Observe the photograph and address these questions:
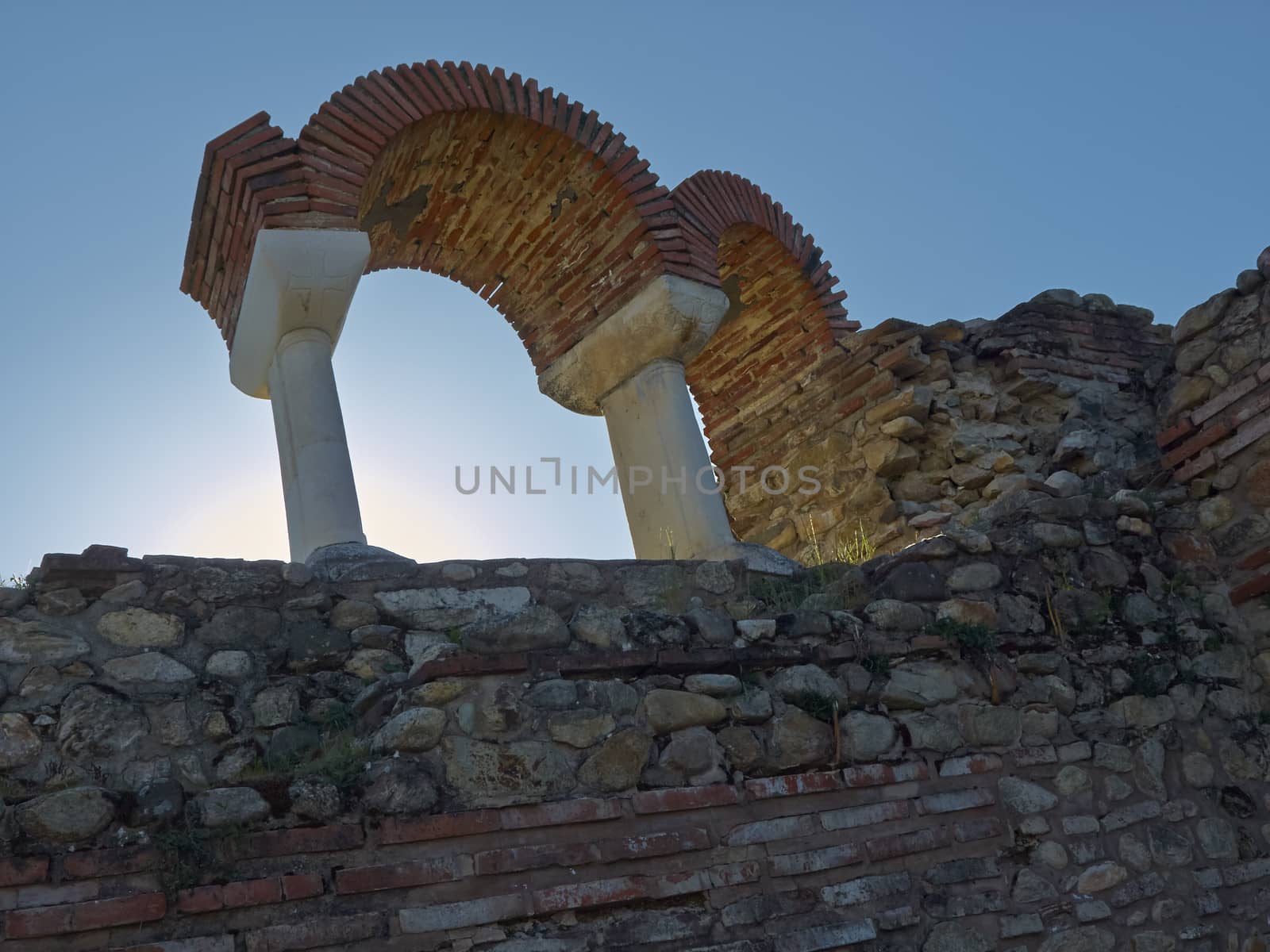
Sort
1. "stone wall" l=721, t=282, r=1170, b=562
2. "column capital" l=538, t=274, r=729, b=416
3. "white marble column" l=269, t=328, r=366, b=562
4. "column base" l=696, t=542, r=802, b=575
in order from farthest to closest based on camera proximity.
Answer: "stone wall" l=721, t=282, r=1170, b=562, "column capital" l=538, t=274, r=729, b=416, "white marble column" l=269, t=328, r=366, b=562, "column base" l=696, t=542, r=802, b=575

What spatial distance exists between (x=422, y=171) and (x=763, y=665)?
338cm

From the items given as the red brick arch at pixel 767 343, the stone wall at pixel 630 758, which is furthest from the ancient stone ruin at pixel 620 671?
the red brick arch at pixel 767 343

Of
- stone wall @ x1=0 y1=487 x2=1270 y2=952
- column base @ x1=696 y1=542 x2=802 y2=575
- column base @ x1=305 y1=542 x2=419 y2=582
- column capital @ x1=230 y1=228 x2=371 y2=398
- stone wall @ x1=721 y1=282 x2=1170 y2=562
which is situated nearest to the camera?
stone wall @ x1=0 y1=487 x2=1270 y2=952

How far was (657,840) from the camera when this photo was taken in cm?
322

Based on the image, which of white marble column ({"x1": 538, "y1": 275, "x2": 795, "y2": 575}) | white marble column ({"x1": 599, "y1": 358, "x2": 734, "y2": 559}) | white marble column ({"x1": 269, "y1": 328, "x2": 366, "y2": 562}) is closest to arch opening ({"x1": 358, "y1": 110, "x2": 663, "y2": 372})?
white marble column ({"x1": 538, "y1": 275, "x2": 795, "y2": 575})

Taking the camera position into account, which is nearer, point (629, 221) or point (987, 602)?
point (987, 602)

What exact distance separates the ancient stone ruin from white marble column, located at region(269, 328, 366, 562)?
0.02m

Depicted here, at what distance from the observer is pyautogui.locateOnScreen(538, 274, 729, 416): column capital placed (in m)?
5.96

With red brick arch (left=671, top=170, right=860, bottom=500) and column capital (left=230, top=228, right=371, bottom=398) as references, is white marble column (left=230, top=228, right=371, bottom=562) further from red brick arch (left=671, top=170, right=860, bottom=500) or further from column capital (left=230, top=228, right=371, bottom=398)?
red brick arch (left=671, top=170, right=860, bottom=500)

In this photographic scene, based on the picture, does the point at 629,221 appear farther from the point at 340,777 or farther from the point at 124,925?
the point at 124,925

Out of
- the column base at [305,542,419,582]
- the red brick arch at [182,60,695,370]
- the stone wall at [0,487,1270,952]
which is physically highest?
the red brick arch at [182,60,695,370]

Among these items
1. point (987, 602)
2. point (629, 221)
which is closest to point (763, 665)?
point (987, 602)

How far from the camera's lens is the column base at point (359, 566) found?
12.7ft

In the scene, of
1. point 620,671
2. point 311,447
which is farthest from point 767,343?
point 620,671
